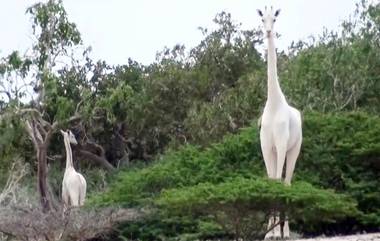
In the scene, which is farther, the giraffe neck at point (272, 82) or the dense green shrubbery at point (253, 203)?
the giraffe neck at point (272, 82)

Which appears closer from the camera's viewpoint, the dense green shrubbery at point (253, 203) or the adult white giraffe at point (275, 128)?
the dense green shrubbery at point (253, 203)

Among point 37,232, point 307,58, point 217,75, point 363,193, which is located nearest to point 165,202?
point 37,232

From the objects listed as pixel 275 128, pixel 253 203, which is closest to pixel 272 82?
pixel 275 128

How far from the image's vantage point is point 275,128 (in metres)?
14.0

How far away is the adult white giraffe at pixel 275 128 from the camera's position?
14.0m

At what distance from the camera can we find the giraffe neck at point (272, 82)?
14148mm

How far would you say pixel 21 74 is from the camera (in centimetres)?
2853

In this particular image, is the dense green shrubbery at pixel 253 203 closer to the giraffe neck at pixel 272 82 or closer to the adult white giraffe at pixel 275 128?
the adult white giraffe at pixel 275 128

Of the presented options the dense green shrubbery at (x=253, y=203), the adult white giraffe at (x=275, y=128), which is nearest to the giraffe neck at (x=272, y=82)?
the adult white giraffe at (x=275, y=128)

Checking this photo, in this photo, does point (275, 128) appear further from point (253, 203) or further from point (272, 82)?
point (253, 203)

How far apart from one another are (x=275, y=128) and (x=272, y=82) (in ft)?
2.27

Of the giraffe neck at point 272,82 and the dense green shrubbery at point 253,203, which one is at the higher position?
the giraffe neck at point 272,82

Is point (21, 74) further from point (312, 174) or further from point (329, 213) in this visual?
point (329, 213)

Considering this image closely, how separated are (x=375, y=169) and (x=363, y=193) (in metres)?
1.12
